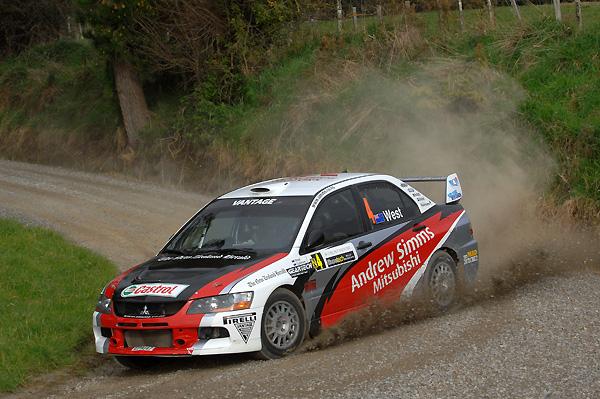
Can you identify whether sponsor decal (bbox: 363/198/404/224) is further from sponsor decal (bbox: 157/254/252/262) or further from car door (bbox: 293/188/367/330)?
sponsor decal (bbox: 157/254/252/262)

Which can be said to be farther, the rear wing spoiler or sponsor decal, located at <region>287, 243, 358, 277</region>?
the rear wing spoiler

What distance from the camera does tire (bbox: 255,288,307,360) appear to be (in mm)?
8625

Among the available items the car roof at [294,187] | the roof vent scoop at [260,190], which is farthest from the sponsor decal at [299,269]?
the roof vent scoop at [260,190]

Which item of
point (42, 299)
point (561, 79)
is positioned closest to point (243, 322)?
point (42, 299)

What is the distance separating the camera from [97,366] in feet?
31.4

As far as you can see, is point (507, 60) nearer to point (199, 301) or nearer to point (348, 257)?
point (348, 257)

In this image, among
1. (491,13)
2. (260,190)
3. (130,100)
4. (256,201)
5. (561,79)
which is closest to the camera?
(256,201)

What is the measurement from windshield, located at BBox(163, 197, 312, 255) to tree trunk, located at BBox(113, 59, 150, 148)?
46.3ft

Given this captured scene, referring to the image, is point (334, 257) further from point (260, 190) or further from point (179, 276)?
point (179, 276)

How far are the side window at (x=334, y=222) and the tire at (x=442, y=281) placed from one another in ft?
3.57

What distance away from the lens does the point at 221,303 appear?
852cm

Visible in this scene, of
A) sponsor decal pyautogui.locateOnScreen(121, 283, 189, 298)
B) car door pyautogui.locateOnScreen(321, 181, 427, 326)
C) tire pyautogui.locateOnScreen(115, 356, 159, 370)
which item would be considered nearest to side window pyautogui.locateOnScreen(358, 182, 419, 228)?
car door pyautogui.locateOnScreen(321, 181, 427, 326)

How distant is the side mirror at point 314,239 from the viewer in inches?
370

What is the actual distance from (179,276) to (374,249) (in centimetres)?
213
